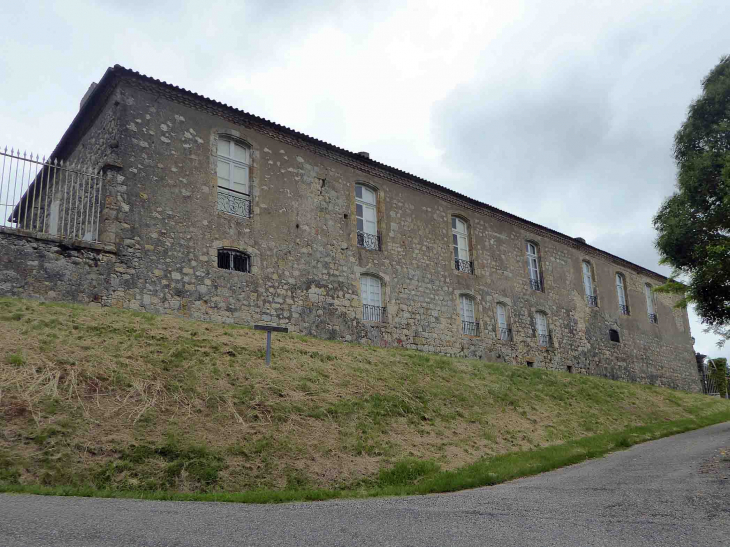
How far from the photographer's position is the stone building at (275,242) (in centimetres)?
1241

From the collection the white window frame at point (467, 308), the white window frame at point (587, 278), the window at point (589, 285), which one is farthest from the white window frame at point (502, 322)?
the white window frame at point (587, 278)

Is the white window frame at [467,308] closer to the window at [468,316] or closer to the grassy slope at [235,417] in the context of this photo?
the window at [468,316]

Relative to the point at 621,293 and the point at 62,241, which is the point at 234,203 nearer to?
the point at 62,241

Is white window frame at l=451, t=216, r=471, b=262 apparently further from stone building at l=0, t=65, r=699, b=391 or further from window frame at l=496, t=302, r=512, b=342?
window frame at l=496, t=302, r=512, b=342

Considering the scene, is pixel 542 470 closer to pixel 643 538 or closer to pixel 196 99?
pixel 643 538

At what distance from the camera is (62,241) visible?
11469mm

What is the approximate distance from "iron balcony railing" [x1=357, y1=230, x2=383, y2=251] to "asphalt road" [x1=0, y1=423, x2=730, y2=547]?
11.0 m

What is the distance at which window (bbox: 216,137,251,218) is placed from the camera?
1445cm

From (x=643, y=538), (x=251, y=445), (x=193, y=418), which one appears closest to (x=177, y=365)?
(x=193, y=418)

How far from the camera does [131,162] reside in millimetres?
12922

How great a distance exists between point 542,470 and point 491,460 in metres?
0.80

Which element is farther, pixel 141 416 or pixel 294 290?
pixel 294 290

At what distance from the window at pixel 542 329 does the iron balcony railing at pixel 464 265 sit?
4.04 metres

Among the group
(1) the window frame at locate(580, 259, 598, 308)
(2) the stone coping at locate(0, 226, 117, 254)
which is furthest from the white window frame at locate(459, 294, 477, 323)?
(2) the stone coping at locate(0, 226, 117, 254)
